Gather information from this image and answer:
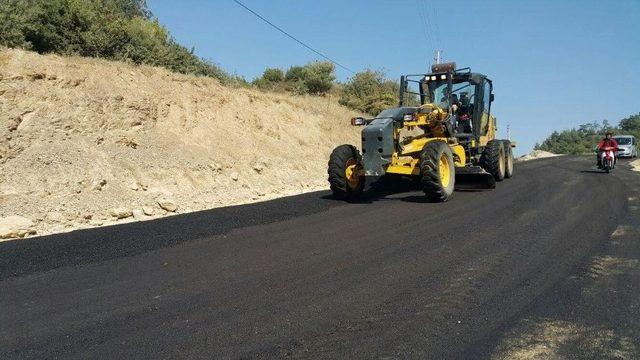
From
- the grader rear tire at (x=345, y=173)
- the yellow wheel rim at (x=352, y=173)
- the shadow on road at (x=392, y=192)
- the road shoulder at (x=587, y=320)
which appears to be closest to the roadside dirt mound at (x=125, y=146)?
the shadow on road at (x=392, y=192)

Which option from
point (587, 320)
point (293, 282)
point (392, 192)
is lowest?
point (587, 320)

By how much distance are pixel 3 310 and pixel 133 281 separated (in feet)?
4.11

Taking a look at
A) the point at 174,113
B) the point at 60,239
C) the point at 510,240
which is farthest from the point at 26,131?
the point at 510,240

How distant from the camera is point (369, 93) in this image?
112 feet

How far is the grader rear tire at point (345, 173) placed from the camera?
1104 cm

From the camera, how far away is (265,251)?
680 centimetres

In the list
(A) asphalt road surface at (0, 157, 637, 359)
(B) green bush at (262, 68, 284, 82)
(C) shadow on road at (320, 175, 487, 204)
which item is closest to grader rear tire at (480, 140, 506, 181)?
(C) shadow on road at (320, 175, 487, 204)

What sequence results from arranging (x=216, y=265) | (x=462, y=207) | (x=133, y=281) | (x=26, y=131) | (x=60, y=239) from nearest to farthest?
(x=133, y=281) < (x=216, y=265) < (x=60, y=239) < (x=462, y=207) < (x=26, y=131)

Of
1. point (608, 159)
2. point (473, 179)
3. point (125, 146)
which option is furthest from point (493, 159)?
point (125, 146)

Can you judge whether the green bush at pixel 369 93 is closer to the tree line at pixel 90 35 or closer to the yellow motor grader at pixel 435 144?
the tree line at pixel 90 35

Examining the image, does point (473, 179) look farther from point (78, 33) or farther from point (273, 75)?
point (273, 75)

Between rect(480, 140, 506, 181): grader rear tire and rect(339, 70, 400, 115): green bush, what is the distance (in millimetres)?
18433

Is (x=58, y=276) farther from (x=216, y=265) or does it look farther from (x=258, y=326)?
(x=258, y=326)

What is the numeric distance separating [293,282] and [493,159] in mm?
10520
